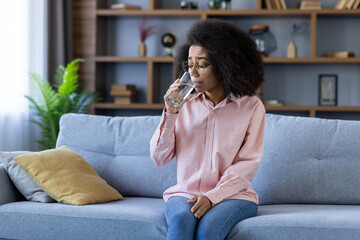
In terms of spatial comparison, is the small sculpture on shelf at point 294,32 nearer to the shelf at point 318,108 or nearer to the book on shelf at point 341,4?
the book on shelf at point 341,4

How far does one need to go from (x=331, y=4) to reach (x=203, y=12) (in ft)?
3.88

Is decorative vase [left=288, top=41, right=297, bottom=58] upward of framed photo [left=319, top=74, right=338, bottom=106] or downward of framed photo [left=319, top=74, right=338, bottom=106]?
upward

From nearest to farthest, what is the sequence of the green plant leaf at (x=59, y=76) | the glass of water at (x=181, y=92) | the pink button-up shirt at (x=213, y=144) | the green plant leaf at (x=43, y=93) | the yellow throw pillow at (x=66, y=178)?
1. the glass of water at (x=181, y=92)
2. the pink button-up shirt at (x=213, y=144)
3. the yellow throw pillow at (x=66, y=178)
4. the green plant leaf at (x=43, y=93)
5. the green plant leaf at (x=59, y=76)

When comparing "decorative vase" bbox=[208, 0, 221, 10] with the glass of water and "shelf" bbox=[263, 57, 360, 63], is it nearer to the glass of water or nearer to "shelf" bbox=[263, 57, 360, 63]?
"shelf" bbox=[263, 57, 360, 63]

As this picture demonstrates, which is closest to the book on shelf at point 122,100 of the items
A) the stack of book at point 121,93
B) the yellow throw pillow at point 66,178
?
the stack of book at point 121,93

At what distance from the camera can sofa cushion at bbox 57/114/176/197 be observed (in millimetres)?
2453

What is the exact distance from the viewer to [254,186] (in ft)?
7.68

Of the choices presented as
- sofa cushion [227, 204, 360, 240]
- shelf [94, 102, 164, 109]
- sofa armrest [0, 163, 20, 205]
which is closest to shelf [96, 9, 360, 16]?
shelf [94, 102, 164, 109]

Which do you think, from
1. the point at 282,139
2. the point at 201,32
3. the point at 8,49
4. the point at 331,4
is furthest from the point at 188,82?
the point at 331,4

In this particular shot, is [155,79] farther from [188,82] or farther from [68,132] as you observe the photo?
[188,82]

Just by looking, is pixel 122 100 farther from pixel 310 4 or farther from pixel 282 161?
pixel 282 161

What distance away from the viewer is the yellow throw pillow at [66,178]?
86.7 inches

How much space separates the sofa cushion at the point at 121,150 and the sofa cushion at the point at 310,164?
0.46 m

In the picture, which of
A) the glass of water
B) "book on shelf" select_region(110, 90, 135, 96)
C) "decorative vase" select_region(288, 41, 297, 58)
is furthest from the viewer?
"book on shelf" select_region(110, 90, 135, 96)
